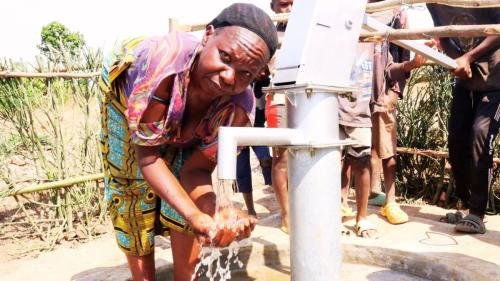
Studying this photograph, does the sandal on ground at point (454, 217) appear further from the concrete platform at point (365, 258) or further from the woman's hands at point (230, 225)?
the woman's hands at point (230, 225)

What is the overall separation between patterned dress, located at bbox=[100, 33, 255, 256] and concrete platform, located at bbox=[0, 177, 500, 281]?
0.40 meters

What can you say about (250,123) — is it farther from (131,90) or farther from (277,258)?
(277,258)

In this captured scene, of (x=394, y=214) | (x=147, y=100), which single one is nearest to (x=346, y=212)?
(x=394, y=214)

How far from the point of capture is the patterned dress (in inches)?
60.5

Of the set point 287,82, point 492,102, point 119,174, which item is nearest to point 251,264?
point 119,174

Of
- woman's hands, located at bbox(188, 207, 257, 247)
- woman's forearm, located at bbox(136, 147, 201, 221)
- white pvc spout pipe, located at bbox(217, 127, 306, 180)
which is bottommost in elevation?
woman's hands, located at bbox(188, 207, 257, 247)

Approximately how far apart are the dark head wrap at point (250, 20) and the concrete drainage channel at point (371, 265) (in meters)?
1.39

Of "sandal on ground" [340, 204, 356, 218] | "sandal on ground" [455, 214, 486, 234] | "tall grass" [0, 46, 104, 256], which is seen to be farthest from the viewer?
"tall grass" [0, 46, 104, 256]

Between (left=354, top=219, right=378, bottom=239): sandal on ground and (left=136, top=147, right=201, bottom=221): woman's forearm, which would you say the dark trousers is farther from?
(left=136, top=147, right=201, bottom=221): woman's forearm

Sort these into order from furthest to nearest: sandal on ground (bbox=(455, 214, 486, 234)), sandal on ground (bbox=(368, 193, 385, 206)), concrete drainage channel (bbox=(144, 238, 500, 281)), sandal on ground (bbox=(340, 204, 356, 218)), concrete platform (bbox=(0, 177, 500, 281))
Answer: sandal on ground (bbox=(368, 193, 385, 206))
sandal on ground (bbox=(340, 204, 356, 218))
sandal on ground (bbox=(455, 214, 486, 234))
concrete platform (bbox=(0, 177, 500, 281))
concrete drainage channel (bbox=(144, 238, 500, 281))

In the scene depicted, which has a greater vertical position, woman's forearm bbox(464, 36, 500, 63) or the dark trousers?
woman's forearm bbox(464, 36, 500, 63)

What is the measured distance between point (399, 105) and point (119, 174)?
11.1ft

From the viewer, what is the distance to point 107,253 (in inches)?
119

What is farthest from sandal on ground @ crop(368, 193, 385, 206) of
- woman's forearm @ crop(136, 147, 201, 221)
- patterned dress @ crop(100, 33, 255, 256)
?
woman's forearm @ crop(136, 147, 201, 221)
